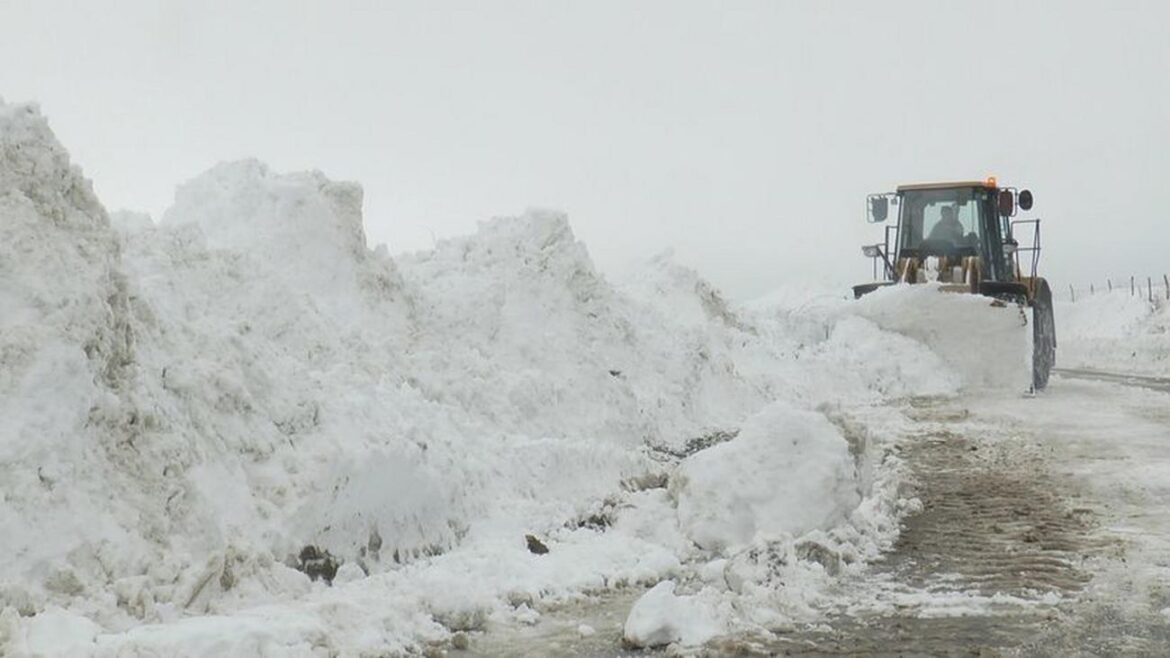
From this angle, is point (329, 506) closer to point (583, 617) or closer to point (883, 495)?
point (583, 617)

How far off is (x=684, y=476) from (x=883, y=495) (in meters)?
1.49

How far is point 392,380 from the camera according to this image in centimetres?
839

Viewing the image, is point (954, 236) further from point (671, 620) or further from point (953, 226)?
point (671, 620)

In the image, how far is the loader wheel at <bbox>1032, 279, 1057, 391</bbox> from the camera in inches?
623

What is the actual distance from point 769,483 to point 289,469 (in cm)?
274

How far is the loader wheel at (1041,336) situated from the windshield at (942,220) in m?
1.36

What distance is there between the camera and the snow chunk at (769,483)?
6176 millimetres

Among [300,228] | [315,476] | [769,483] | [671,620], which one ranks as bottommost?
[671,620]

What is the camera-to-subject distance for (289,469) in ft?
18.9

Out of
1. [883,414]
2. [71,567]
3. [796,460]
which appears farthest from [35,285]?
[883,414]

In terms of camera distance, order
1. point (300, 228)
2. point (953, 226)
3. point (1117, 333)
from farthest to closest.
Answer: point (1117, 333) → point (953, 226) → point (300, 228)

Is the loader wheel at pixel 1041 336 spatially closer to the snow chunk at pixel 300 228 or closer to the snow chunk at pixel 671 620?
the snow chunk at pixel 300 228

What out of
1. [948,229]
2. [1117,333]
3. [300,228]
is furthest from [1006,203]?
[1117,333]

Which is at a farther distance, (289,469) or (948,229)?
(948,229)
